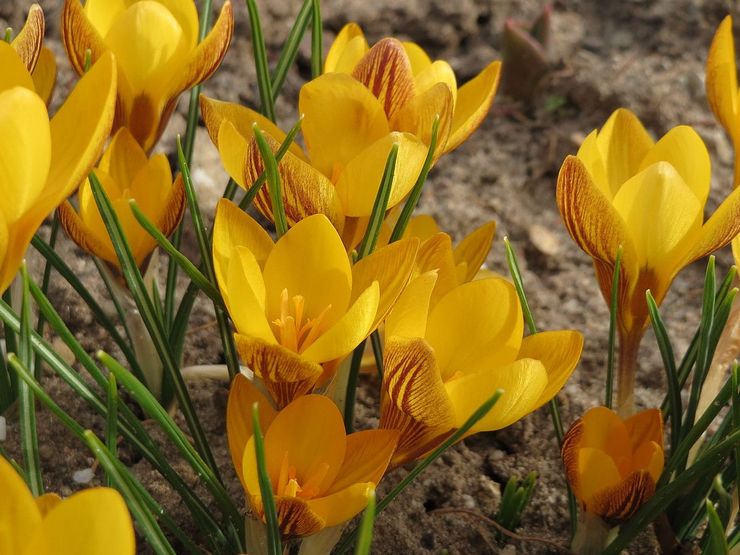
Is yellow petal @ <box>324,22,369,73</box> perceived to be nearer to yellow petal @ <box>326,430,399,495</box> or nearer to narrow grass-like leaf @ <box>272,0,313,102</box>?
narrow grass-like leaf @ <box>272,0,313,102</box>

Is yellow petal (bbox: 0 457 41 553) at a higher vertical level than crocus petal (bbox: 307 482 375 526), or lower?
higher

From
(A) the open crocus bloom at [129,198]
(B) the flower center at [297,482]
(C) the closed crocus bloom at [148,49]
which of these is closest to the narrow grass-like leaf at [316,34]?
(C) the closed crocus bloom at [148,49]

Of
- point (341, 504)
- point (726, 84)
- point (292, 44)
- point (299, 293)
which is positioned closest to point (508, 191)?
point (292, 44)

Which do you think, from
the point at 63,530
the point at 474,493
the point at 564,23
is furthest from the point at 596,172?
the point at 564,23

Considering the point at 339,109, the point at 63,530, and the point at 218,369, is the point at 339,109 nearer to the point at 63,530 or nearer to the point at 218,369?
the point at 218,369

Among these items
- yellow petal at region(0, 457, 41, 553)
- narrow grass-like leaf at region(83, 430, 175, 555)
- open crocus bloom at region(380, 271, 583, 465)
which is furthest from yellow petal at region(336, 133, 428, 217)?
yellow petal at region(0, 457, 41, 553)

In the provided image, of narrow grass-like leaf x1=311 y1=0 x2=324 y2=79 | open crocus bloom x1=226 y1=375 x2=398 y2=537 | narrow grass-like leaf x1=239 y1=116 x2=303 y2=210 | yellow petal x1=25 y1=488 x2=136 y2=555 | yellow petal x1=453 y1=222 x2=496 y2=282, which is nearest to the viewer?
yellow petal x1=25 y1=488 x2=136 y2=555

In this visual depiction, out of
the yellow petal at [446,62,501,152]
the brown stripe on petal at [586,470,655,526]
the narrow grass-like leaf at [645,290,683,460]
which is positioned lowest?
the brown stripe on petal at [586,470,655,526]
